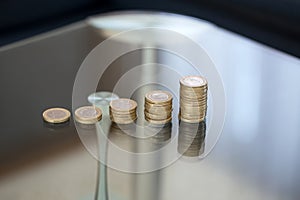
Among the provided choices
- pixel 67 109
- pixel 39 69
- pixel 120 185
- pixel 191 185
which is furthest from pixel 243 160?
pixel 39 69

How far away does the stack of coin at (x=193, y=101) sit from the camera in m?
1.24

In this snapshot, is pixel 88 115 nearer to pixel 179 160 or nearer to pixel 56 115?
pixel 56 115

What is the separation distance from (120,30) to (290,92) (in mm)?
500

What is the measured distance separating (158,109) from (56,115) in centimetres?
20

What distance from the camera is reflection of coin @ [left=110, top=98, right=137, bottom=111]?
4.05ft

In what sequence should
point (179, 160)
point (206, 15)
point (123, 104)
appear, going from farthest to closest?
point (206, 15) → point (123, 104) → point (179, 160)

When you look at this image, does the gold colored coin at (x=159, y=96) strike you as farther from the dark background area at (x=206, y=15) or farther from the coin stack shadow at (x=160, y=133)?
the dark background area at (x=206, y=15)

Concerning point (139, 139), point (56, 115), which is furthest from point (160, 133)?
point (56, 115)

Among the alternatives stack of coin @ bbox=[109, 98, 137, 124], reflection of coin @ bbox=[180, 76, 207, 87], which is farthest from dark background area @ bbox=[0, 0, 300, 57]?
stack of coin @ bbox=[109, 98, 137, 124]

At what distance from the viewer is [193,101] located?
48.7 inches

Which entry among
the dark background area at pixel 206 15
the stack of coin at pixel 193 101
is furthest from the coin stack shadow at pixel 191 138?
the dark background area at pixel 206 15

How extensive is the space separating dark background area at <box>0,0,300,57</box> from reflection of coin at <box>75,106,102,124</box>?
68cm

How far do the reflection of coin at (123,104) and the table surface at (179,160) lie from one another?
0.31 ft

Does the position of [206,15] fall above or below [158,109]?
above
